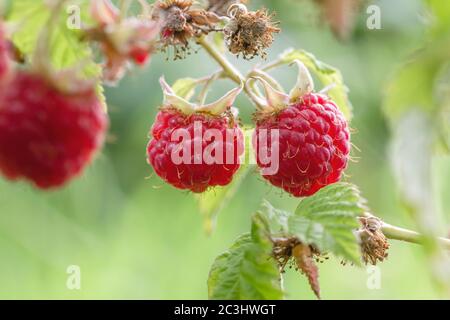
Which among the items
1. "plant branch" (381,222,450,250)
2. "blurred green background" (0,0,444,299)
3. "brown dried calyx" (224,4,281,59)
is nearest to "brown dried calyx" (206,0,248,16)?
"brown dried calyx" (224,4,281,59)

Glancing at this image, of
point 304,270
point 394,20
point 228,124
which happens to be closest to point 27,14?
point 228,124

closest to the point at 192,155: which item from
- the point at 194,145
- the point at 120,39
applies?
the point at 194,145

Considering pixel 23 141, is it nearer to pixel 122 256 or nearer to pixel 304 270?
pixel 304 270

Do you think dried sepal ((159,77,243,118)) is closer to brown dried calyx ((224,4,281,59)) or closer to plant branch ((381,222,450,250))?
brown dried calyx ((224,4,281,59))

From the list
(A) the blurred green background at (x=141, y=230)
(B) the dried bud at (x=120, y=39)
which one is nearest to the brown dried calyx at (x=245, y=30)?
(B) the dried bud at (x=120, y=39)

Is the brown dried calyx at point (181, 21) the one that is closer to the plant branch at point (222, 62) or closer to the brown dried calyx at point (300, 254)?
the plant branch at point (222, 62)

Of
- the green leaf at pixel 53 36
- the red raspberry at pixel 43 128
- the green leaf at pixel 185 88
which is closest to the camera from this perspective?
the red raspberry at pixel 43 128
